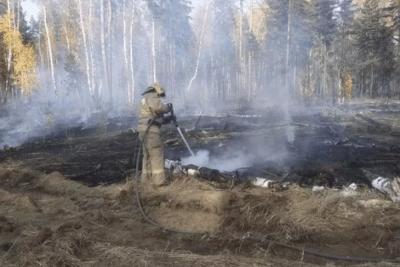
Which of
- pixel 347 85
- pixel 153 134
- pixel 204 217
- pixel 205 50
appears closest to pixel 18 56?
pixel 205 50

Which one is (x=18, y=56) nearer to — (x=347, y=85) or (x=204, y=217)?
(x=204, y=217)

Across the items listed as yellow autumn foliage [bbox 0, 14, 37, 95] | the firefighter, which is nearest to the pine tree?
yellow autumn foliage [bbox 0, 14, 37, 95]

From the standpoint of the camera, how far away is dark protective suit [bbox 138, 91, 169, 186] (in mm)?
8156

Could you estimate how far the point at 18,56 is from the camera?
34.6m

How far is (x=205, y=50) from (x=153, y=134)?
42.0 meters

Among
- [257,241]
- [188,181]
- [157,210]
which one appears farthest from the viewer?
[188,181]

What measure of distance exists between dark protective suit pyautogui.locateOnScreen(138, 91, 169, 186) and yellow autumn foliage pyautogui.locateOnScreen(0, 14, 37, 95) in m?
26.0

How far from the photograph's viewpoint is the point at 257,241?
5.27 metres

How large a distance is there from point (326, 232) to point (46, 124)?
66.2 ft

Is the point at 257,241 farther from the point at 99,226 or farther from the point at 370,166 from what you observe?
the point at 370,166

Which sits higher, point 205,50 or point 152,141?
point 205,50

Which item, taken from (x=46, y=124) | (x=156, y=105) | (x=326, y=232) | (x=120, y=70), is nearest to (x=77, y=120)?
(x=46, y=124)

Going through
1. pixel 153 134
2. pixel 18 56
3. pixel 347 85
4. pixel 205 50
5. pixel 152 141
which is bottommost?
pixel 347 85

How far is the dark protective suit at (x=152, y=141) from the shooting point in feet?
26.8
